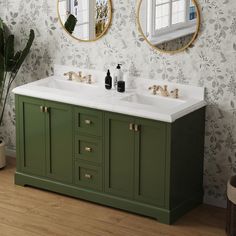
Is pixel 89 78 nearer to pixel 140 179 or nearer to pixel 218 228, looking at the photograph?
pixel 140 179

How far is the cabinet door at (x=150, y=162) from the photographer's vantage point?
5184mm

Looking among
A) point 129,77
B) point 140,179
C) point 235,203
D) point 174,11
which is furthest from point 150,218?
point 174,11

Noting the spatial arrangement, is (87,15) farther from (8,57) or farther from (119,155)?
(119,155)

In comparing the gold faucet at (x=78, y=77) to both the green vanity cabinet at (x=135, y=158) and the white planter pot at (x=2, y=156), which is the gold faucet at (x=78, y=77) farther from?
the white planter pot at (x=2, y=156)

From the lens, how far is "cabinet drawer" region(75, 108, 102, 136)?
5.45 meters

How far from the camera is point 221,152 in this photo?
5500mm

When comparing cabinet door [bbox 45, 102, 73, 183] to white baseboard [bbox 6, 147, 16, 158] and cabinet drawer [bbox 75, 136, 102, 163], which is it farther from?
white baseboard [bbox 6, 147, 16, 158]

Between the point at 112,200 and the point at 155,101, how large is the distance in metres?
0.85

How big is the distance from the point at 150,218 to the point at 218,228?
1.70 ft

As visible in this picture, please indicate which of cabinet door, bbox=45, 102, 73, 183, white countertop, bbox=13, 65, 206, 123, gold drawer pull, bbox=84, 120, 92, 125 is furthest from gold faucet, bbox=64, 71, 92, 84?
gold drawer pull, bbox=84, 120, 92, 125

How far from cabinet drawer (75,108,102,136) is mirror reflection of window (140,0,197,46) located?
0.75 m

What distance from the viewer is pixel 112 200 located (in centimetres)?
552

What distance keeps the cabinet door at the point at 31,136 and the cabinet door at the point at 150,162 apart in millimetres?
929

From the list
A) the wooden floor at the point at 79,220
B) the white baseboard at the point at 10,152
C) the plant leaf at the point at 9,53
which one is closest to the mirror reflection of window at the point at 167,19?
the plant leaf at the point at 9,53
